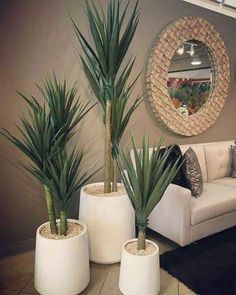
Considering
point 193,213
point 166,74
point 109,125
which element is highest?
point 166,74

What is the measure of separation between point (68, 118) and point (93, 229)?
33.6 inches

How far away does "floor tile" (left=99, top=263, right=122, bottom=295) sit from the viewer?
1.85 meters

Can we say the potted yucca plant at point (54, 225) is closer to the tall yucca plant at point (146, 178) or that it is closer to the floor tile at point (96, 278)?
the floor tile at point (96, 278)

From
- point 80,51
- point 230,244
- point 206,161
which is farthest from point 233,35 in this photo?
point 230,244

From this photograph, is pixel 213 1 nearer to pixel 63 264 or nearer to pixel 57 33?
pixel 57 33

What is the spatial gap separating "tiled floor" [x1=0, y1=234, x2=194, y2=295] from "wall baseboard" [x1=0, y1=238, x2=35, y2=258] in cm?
4

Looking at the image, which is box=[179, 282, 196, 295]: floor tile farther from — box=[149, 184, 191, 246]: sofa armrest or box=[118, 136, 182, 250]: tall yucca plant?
box=[118, 136, 182, 250]: tall yucca plant

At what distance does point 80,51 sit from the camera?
7.90 ft

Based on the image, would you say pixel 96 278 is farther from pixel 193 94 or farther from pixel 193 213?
pixel 193 94

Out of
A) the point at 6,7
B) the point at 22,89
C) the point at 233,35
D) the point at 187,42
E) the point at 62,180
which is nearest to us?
the point at 62,180

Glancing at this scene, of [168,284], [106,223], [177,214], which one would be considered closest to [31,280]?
[106,223]

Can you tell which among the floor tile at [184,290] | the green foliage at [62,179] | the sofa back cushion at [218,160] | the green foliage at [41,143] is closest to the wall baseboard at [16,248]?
the green foliage at [62,179]

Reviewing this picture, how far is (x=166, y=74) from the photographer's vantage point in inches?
114

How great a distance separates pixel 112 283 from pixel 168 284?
0.39 m
